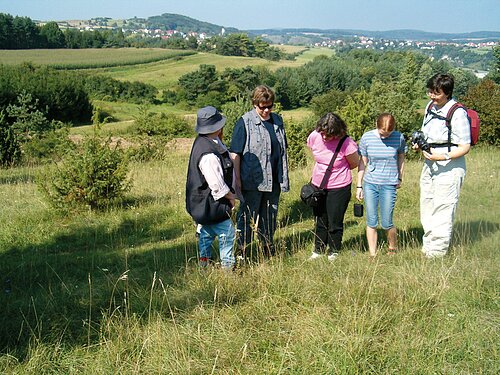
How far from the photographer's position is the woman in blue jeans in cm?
507

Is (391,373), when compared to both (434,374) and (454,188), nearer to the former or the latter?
(434,374)

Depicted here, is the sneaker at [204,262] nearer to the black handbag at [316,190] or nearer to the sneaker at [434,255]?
the black handbag at [316,190]

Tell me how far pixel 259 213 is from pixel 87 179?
11.1 ft

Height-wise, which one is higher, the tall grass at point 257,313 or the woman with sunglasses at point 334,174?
the woman with sunglasses at point 334,174

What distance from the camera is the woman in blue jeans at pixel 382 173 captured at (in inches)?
199

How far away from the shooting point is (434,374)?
8.77 ft

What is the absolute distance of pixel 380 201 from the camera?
5184 millimetres

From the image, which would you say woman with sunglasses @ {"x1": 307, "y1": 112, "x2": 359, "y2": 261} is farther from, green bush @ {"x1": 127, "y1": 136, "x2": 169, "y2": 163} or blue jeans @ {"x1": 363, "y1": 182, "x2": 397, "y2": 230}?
green bush @ {"x1": 127, "y1": 136, "x2": 169, "y2": 163}

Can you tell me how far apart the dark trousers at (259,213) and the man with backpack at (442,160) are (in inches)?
59.9

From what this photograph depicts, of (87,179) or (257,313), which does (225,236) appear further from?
(87,179)

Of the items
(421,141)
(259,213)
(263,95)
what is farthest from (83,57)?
(421,141)

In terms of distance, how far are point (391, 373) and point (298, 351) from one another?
20.8 inches

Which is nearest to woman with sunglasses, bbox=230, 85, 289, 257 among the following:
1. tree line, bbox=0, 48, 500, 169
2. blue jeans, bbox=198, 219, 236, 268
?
blue jeans, bbox=198, 219, 236, 268

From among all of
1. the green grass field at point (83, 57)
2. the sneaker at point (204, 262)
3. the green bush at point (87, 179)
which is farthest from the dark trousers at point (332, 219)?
the green grass field at point (83, 57)
